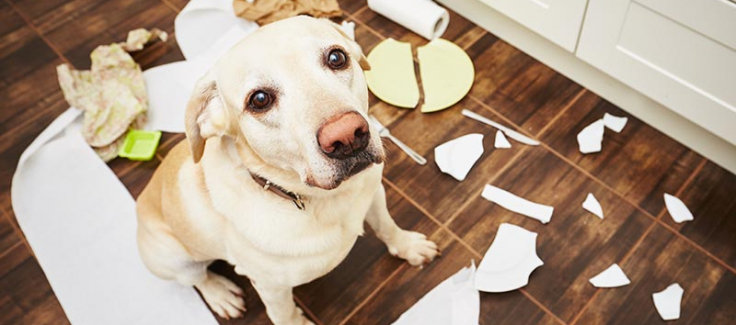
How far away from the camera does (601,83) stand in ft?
7.63

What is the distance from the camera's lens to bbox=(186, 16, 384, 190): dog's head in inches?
45.8

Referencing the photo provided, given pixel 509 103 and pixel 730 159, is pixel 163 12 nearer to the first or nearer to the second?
pixel 509 103

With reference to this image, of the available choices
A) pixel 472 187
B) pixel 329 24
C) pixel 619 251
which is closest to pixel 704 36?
pixel 619 251

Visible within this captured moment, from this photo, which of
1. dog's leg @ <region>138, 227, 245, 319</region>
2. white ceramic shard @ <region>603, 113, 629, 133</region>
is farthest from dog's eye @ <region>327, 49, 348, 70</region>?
white ceramic shard @ <region>603, 113, 629, 133</region>

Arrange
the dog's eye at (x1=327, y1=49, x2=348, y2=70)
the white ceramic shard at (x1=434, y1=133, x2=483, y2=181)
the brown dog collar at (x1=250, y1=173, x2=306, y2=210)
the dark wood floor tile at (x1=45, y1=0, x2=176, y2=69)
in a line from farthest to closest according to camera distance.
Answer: the dark wood floor tile at (x1=45, y1=0, x2=176, y2=69) < the white ceramic shard at (x1=434, y1=133, x2=483, y2=181) < the brown dog collar at (x1=250, y1=173, x2=306, y2=210) < the dog's eye at (x1=327, y1=49, x2=348, y2=70)

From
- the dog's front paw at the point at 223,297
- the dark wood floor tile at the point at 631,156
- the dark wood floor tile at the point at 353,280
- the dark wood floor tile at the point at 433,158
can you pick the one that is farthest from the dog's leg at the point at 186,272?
the dark wood floor tile at the point at 631,156

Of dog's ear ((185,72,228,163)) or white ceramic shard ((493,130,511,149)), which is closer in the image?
dog's ear ((185,72,228,163))

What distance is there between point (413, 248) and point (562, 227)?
1.64 ft

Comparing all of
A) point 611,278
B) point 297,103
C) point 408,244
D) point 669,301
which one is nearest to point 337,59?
point 297,103

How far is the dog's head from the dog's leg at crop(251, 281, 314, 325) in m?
0.44

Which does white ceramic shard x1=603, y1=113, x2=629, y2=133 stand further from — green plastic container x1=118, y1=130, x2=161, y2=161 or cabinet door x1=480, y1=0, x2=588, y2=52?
green plastic container x1=118, y1=130, x2=161, y2=161

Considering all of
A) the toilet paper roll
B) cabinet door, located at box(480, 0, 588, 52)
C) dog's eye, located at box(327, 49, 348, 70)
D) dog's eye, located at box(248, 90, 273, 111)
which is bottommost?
the toilet paper roll

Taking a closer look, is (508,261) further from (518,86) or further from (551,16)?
(551,16)

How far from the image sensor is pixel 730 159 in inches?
82.4
